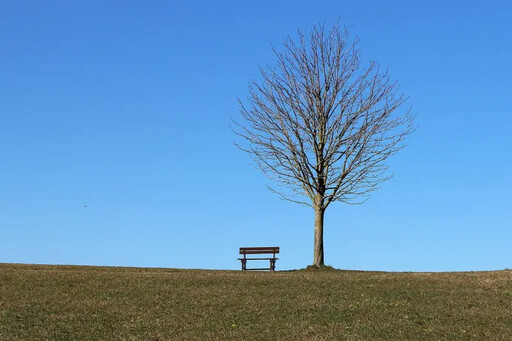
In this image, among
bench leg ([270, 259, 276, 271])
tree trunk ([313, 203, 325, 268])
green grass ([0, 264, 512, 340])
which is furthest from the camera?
bench leg ([270, 259, 276, 271])

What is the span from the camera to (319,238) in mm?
37469

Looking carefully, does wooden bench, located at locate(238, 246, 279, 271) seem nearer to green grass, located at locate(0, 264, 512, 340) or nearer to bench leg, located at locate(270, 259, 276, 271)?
bench leg, located at locate(270, 259, 276, 271)

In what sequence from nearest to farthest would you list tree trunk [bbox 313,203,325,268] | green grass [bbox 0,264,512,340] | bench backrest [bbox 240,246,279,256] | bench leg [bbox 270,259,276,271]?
green grass [bbox 0,264,512,340]
tree trunk [bbox 313,203,325,268]
bench leg [bbox 270,259,276,271]
bench backrest [bbox 240,246,279,256]

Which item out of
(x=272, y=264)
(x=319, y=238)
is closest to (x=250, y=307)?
(x=319, y=238)

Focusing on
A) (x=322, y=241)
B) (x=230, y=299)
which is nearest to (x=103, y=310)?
(x=230, y=299)

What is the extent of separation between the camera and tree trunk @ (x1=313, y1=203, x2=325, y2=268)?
37.2 m

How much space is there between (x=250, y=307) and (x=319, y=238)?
1606 centimetres

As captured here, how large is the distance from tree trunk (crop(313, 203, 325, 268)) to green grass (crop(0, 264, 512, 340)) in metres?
7.19

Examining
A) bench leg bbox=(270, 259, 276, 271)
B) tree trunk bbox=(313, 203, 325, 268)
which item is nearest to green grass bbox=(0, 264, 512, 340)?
tree trunk bbox=(313, 203, 325, 268)

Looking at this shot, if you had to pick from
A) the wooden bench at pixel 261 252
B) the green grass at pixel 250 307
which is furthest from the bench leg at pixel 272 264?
the green grass at pixel 250 307

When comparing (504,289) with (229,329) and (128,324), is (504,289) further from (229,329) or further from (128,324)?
(128,324)

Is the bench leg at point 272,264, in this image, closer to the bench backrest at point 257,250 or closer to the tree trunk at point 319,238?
the bench backrest at point 257,250

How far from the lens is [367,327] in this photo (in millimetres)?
18906

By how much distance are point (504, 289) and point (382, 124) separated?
1519cm
